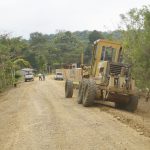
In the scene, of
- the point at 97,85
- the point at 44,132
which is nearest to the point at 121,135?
the point at 44,132

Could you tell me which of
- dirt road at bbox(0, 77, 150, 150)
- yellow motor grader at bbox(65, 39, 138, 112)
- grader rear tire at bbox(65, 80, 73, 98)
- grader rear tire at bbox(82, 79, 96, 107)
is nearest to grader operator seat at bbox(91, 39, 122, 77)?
yellow motor grader at bbox(65, 39, 138, 112)

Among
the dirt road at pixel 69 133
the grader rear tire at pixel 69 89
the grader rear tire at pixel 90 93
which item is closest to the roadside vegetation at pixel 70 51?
the grader rear tire at pixel 69 89

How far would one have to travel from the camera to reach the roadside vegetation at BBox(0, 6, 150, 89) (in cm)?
2908

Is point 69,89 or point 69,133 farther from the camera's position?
point 69,89

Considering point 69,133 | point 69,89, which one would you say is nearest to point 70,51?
point 69,89

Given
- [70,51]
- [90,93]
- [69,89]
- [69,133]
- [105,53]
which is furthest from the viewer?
[70,51]

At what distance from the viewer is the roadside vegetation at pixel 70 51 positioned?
2908 cm

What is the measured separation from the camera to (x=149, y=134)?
1315 cm

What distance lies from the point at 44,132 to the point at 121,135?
92.1 inches

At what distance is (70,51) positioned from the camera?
126 meters

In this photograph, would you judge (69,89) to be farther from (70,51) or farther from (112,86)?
(70,51)

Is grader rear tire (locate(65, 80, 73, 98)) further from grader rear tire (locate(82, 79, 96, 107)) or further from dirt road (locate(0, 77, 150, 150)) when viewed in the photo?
dirt road (locate(0, 77, 150, 150))

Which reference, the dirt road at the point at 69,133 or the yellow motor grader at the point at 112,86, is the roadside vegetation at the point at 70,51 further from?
the dirt road at the point at 69,133

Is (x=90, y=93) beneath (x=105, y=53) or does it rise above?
beneath
